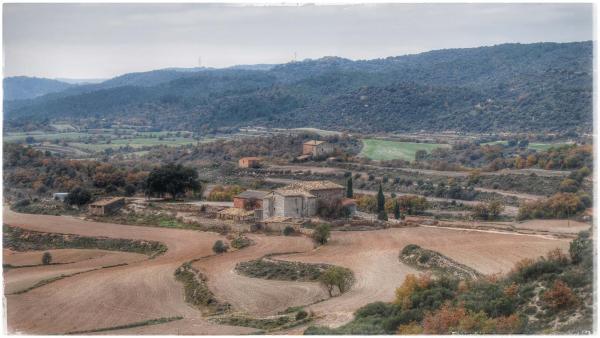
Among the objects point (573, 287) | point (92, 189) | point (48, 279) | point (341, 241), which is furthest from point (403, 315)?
point (92, 189)

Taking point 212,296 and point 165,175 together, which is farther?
point 165,175

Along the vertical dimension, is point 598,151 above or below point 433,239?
above

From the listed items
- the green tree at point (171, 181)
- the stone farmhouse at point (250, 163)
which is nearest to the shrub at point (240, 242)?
the green tree at point (171, 181)

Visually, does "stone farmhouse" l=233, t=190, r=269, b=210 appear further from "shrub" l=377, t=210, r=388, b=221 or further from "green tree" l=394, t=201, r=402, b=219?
"green tree" l=394, t=201, r=402, b=219

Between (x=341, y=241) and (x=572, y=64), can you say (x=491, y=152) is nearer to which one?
(x=341, y=241)

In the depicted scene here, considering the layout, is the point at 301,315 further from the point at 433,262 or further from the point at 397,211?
the point at 397,211

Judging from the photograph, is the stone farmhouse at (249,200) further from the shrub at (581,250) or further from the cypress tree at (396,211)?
the shrub at (581,250)

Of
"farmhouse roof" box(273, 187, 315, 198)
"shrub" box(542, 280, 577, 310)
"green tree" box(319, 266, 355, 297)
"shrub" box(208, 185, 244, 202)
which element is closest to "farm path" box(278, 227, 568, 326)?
"green tree" box(319, 266, 355, 297)

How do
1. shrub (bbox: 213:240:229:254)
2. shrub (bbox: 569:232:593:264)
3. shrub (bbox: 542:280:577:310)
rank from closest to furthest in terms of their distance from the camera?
shrub (bbox: 542:280:577:310) < shrub (bbox: 569:232:593:264) < shrub (bbox: 213:240:229:254)
